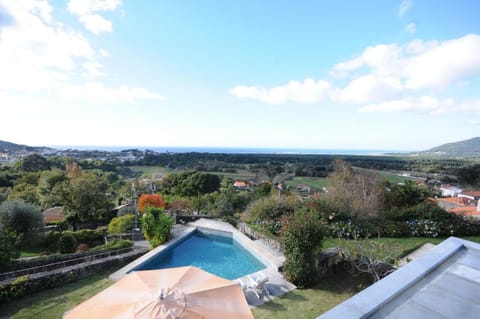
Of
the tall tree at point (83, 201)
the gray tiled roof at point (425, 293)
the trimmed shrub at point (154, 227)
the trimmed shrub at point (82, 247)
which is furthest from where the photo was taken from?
the tall tree at point (83, 201)

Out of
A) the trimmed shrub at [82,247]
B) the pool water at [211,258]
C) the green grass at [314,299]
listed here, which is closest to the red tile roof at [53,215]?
the trimmed shrub at [82,247]

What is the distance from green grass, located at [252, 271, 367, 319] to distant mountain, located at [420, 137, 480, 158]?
231 ft

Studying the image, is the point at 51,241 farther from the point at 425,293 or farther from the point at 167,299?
the point at 425,293

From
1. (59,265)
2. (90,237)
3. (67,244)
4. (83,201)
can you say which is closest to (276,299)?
(59,265)

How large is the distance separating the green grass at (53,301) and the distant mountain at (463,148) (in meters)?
76.5

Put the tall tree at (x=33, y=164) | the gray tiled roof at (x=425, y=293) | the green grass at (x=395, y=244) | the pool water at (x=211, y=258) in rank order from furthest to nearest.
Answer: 1. the tall tree at (x=33, y=164)
2. the pool water at (x=211, y=258)
3. the green grass at (x=395, y=244)
4. the gray tiled roof at (x=425, y=293)

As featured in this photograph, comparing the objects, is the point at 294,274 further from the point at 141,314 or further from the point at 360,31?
the point at 360,31

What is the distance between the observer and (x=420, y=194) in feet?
42.3

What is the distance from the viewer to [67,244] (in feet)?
38.3

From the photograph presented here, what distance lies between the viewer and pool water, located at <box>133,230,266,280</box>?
8.99m

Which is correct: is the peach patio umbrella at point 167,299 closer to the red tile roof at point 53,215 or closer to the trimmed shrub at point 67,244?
the trimmed shrub at point 67,244

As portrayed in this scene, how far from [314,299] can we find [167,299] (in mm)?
4605

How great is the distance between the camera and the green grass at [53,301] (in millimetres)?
5730

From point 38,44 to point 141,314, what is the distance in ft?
37.1
